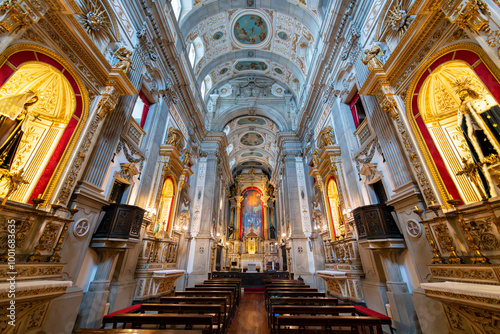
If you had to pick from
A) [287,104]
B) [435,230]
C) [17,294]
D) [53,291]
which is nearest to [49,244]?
[53,291]

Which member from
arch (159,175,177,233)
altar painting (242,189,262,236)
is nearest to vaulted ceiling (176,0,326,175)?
arch (159,175,177,233)

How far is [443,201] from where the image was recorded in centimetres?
379

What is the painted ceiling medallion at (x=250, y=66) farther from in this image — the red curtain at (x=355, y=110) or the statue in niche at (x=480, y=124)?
the statue in niche at (x=480, y=124)

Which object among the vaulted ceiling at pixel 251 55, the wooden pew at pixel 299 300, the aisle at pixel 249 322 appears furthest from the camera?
the vaulted ceiling at pixel 251 55

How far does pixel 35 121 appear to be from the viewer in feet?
13.7

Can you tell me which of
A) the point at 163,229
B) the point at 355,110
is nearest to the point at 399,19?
the point at 355,110

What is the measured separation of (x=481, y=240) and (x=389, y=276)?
88.8 inches

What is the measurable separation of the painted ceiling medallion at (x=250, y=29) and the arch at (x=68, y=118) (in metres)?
11.6

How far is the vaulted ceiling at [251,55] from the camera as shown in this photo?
11.4 m

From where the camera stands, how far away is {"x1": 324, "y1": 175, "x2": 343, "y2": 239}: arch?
8604 millimetres

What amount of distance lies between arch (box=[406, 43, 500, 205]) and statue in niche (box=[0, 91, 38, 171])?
7587 mm

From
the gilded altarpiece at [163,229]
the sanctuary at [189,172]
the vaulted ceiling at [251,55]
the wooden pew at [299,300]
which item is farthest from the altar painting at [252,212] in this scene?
the wooden pew at [299,300]

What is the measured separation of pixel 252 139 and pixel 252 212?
31.0 feet

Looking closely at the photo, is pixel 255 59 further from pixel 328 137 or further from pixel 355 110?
pixel 355 110
